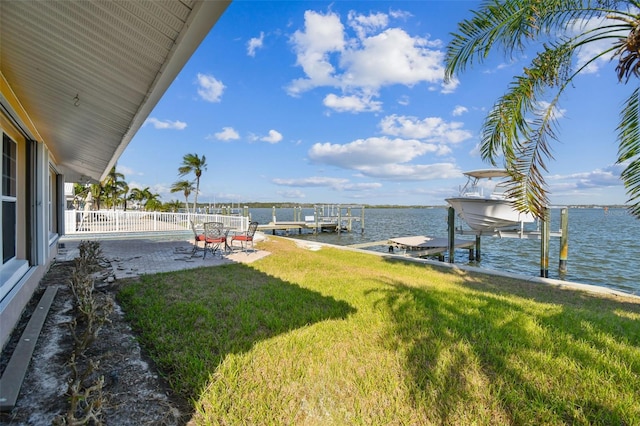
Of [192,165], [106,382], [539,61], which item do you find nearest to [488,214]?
[539,61]

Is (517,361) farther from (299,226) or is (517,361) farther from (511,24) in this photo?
(299,226)

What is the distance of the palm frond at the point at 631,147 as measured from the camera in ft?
12.2

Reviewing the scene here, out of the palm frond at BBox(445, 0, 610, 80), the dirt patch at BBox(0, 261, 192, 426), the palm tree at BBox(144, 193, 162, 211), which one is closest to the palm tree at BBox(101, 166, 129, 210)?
the palm tree at BBox(144, 193, 162, 211)

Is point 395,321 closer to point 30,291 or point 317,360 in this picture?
point 317,360

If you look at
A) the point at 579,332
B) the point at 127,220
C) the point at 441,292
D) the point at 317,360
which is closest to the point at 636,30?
the point at 579,332

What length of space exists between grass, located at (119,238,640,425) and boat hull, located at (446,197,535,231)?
6640 millimetres

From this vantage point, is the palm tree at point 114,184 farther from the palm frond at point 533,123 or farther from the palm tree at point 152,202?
the palm frond at point 533,123

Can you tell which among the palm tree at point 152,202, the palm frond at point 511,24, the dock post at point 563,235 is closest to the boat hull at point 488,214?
the dock post at point 563,235

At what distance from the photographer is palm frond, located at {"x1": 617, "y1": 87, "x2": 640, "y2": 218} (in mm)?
3719

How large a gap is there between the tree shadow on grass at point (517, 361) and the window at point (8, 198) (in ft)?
15.0

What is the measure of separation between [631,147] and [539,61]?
1.79 m

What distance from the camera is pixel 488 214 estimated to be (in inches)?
447

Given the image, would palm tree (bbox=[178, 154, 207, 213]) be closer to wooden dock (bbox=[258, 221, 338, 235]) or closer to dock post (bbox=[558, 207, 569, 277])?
wooden dock (bbox=[258, 221, 338, 235])

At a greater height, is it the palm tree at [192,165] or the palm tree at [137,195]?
the palm tree at [192,165]
